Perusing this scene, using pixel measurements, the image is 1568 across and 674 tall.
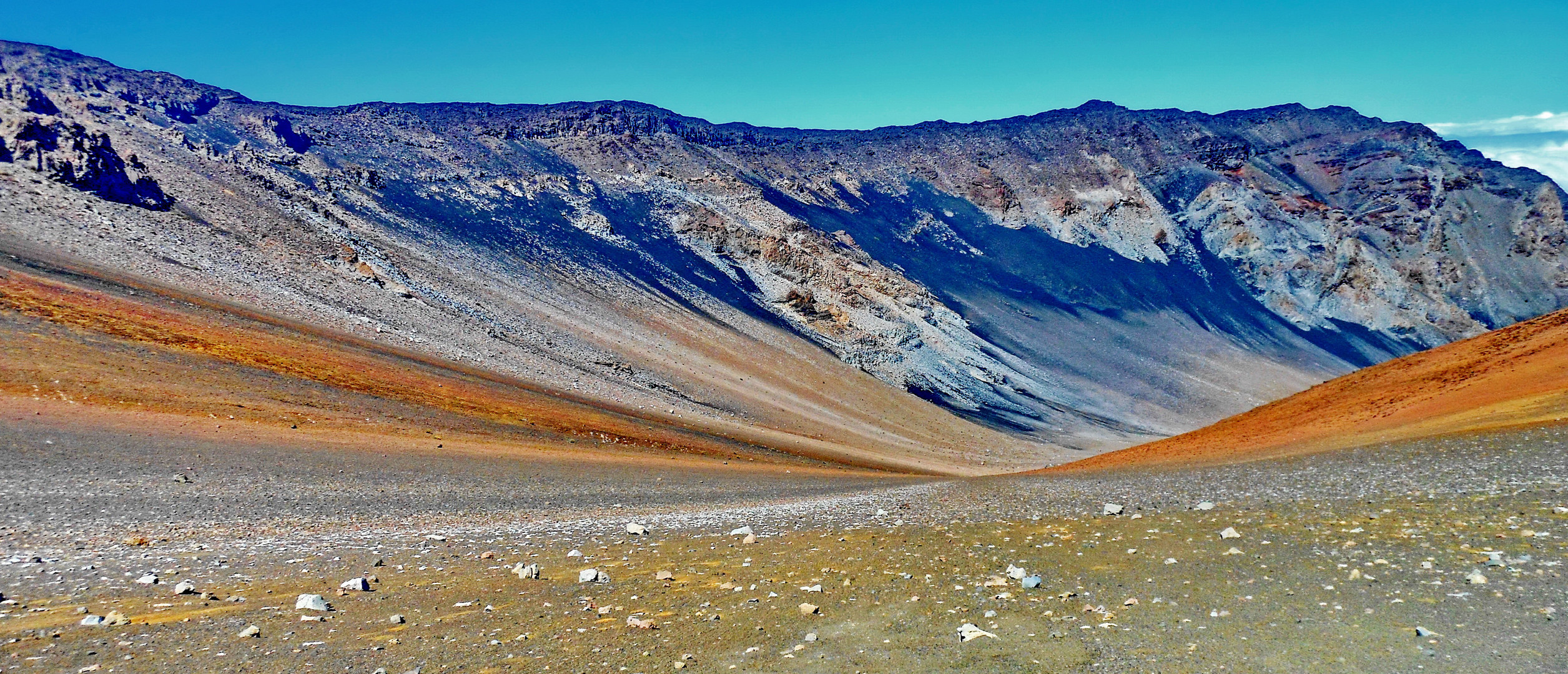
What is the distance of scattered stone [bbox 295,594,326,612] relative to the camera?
34.7 ft

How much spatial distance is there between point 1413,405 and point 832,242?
3158 inches

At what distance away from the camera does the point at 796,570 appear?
43.0 ft

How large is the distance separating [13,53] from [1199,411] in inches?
5966

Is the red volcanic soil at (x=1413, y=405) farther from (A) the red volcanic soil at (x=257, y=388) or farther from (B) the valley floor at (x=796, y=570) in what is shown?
(A) the red volcanic soil at (x=257, y=388)

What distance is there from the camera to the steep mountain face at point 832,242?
53.6 metres

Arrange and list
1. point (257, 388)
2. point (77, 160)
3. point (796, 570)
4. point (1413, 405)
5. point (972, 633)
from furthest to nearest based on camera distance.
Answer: point (77, 160)
point (257, 388)
point (1413, 405)
point (796, 570)
point (972, 633)

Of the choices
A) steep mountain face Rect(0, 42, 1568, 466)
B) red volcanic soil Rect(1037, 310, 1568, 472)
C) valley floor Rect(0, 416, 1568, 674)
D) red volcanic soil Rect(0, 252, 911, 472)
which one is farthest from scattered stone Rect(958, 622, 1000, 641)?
steep mountain face Rect(0, 42, 1568, 466)

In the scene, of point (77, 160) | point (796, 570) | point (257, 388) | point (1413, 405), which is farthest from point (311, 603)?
point (77, 160)

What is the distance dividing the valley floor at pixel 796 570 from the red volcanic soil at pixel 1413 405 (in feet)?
9.09

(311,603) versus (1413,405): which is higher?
(1413,405)

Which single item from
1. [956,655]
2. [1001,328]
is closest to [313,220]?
[956,655]

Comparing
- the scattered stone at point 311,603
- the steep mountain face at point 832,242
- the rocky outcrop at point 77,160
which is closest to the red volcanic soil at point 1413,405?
the scattered stone at point 311,603

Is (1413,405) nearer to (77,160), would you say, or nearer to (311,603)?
(311,603)

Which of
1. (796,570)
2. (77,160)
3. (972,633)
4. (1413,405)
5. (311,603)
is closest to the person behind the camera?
(972,633)
